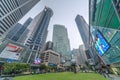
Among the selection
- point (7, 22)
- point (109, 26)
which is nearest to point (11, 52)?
point (7, 22)

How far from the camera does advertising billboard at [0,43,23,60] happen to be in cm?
5744

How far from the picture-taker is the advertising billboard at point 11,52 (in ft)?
188

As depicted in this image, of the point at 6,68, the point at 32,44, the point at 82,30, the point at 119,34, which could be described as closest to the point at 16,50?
the point at 6,68

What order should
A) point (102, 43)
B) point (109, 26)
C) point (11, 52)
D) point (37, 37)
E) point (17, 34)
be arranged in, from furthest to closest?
point (17, 34) < point (37, 37) < point (11, 52) < point (102, 43) < point (109, 26)

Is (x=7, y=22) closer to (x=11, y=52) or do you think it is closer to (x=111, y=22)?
(x=11, y=52)

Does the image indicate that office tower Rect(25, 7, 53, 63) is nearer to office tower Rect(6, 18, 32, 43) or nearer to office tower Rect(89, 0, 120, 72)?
office tower Rect(6, 18, 32, 43)

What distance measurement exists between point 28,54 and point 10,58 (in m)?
51.4

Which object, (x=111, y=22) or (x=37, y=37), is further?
(x=37, y=37)

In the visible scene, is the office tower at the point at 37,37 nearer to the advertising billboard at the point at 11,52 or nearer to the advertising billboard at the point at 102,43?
the advertising billboard at the point at 11,52

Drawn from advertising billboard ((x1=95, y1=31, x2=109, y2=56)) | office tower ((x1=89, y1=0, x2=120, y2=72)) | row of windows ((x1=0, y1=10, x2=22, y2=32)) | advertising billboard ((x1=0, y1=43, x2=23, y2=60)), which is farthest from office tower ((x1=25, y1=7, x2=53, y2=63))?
office tower ((x1=89, y1=0, x2=120, y2=72))

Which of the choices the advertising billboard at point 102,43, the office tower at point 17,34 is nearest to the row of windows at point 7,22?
the office tower at point 17,34

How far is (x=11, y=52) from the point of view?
60312 millimetres

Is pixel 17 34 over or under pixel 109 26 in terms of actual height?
over

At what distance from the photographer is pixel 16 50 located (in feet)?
209
